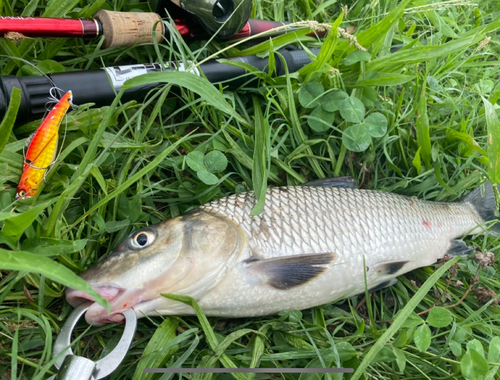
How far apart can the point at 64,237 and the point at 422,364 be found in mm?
1997

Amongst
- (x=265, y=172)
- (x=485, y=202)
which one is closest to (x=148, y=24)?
(x=265, y=172)

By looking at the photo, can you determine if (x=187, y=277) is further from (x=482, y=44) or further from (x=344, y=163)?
(x=482, y=44)

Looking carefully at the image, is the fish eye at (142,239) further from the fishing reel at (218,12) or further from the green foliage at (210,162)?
the fishing reel at (218,12)

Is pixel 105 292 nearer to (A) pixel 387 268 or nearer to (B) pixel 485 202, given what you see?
(A) pixel 387 268

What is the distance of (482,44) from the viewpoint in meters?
2.54

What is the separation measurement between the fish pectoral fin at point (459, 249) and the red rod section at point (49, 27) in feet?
7.78

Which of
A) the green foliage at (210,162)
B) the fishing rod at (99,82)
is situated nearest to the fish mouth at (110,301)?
the green foliage at (210,162)

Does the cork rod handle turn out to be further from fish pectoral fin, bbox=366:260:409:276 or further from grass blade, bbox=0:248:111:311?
fish pectoral fin, bbox=366:260:409:276

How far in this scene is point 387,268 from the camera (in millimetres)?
2195

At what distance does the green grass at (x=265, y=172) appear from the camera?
1.87 metres

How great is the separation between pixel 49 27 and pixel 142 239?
1086 millimetres

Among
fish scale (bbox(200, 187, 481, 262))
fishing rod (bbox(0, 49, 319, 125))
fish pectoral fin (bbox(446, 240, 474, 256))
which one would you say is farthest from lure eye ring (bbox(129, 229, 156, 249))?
fish pectoral fin (bbox(446, 240, 474, 256))

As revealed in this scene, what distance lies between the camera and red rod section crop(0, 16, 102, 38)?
180 cm

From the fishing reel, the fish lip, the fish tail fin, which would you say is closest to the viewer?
the fish lip
